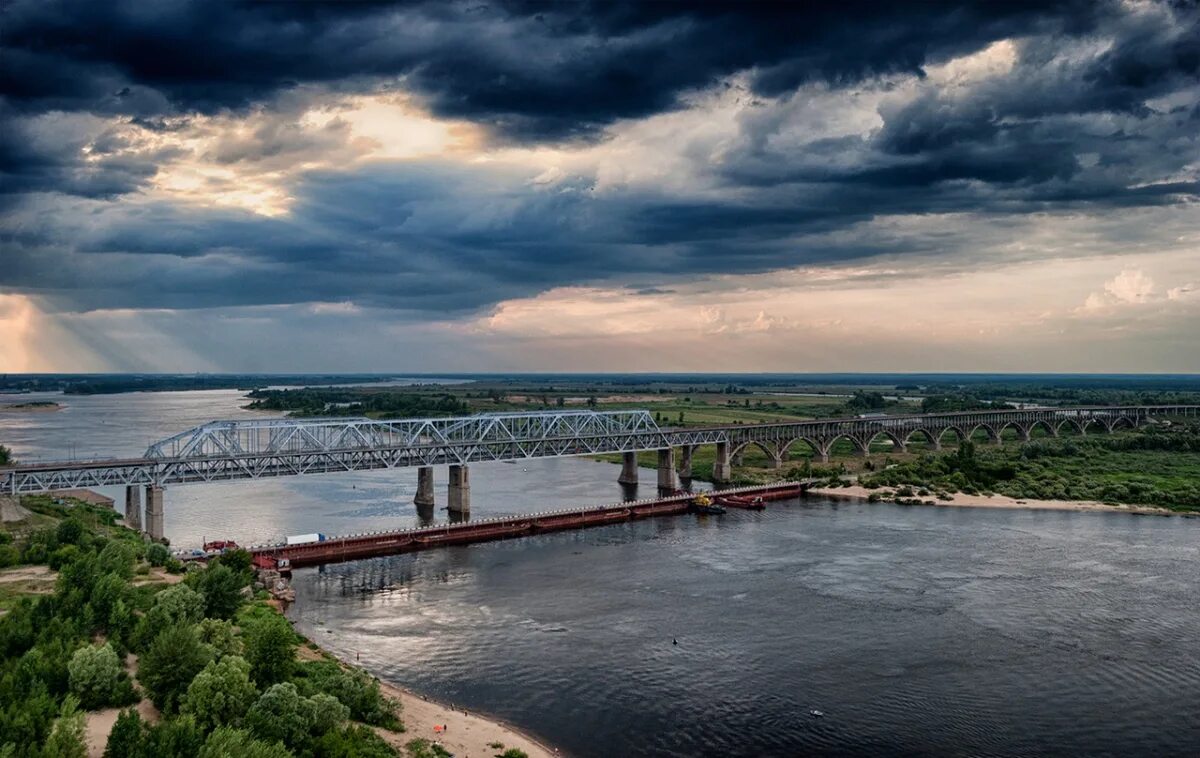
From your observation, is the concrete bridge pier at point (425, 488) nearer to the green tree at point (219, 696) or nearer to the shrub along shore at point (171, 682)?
the shrub along shore at point (171, 682)

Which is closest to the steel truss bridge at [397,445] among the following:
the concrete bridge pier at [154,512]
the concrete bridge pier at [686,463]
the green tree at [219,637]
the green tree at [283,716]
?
the concrete bridge pier at [686,463]

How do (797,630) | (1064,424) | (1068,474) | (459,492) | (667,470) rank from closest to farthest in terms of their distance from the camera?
(797,630), (459,492), (1068,474), (667,470), (1064,424)

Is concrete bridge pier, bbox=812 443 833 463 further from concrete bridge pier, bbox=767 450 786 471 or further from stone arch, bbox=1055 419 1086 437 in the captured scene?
stone arch, bbox=1055 419 1086 437

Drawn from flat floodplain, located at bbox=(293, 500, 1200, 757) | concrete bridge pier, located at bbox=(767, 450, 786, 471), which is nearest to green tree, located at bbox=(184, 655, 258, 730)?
flat floodplain, located at bbox=(293, 500, 1200, 757)

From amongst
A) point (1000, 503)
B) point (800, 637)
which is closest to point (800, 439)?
point (1000, 503)

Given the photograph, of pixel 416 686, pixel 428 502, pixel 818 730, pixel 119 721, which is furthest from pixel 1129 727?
pixel 428 502

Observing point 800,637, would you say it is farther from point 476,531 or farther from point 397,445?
point 397,445
